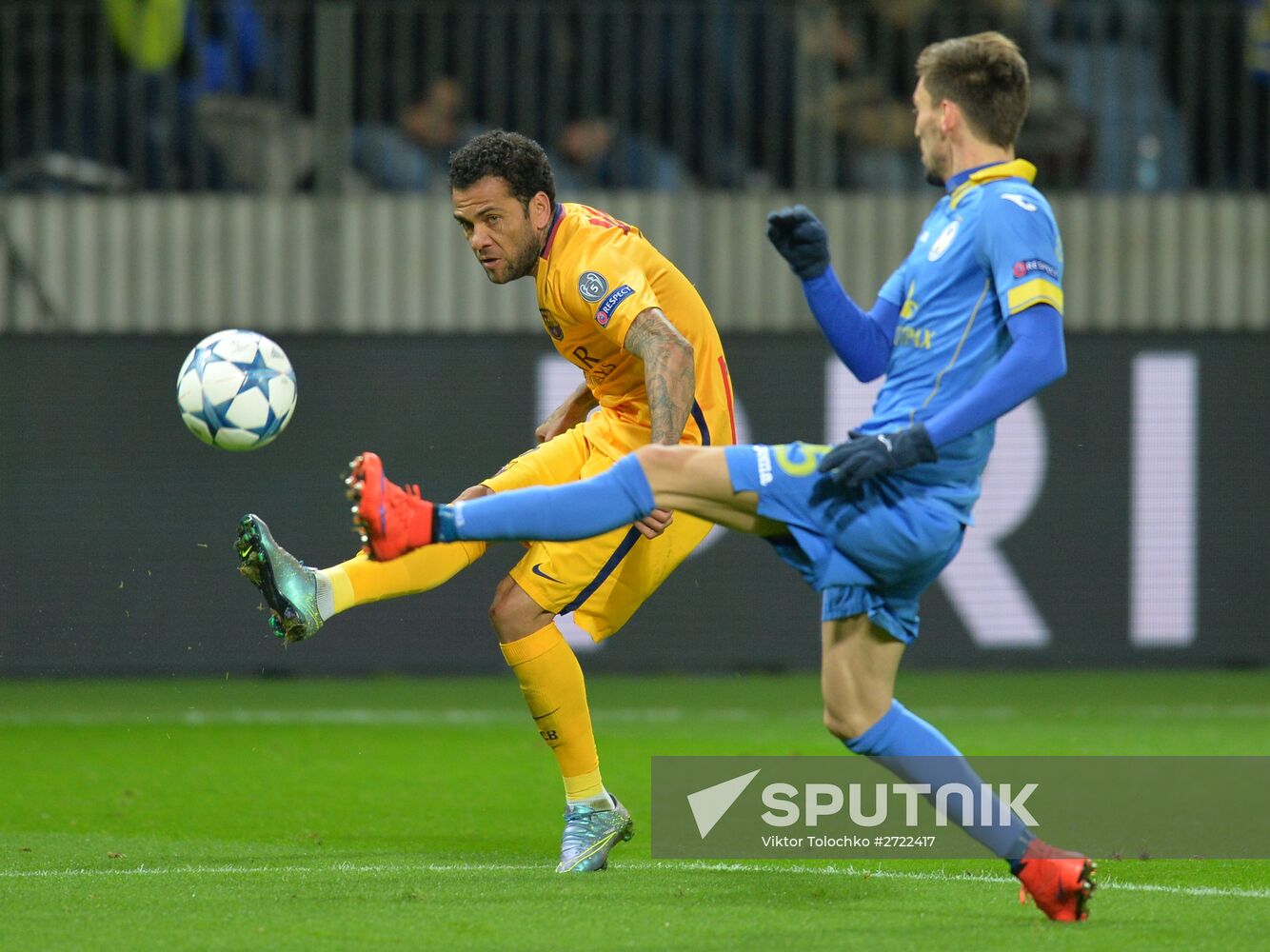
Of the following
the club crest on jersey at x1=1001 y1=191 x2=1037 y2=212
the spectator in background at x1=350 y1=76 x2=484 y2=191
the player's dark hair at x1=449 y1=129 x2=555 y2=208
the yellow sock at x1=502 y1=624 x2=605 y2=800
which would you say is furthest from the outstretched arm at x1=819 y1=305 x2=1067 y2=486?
the spectator in background at x1=350 y1=76 x2=484 y2=191

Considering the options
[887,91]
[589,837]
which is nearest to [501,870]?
[589,837]

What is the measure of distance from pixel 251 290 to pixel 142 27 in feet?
5.96

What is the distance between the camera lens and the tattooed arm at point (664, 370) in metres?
5.06

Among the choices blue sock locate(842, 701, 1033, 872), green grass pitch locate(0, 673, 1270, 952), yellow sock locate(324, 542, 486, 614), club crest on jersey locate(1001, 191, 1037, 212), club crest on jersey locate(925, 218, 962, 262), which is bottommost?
green grass pitch locate(0, 673, 1270, 952)

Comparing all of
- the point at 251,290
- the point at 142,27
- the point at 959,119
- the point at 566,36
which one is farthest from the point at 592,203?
the point at 959,119

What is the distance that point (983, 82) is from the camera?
448 centimetres

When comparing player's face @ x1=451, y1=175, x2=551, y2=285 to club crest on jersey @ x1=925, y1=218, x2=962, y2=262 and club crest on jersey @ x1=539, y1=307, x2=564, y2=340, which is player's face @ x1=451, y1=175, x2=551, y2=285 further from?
club crest on jersey @ x1=925, y1=218, x2=962, y2=262

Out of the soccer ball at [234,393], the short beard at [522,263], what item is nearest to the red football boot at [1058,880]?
the short beard at [522,263]

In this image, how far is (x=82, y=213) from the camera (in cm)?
1121

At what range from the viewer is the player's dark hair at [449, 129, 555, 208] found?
211 inches

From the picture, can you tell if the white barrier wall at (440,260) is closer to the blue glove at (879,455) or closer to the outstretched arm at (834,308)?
the outstretched arm at (834,308)

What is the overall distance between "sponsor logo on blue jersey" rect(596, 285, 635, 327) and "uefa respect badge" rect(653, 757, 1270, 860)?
59.4 inches

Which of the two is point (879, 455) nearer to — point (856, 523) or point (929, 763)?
point (856, 523)

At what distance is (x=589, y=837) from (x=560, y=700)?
0.41m
